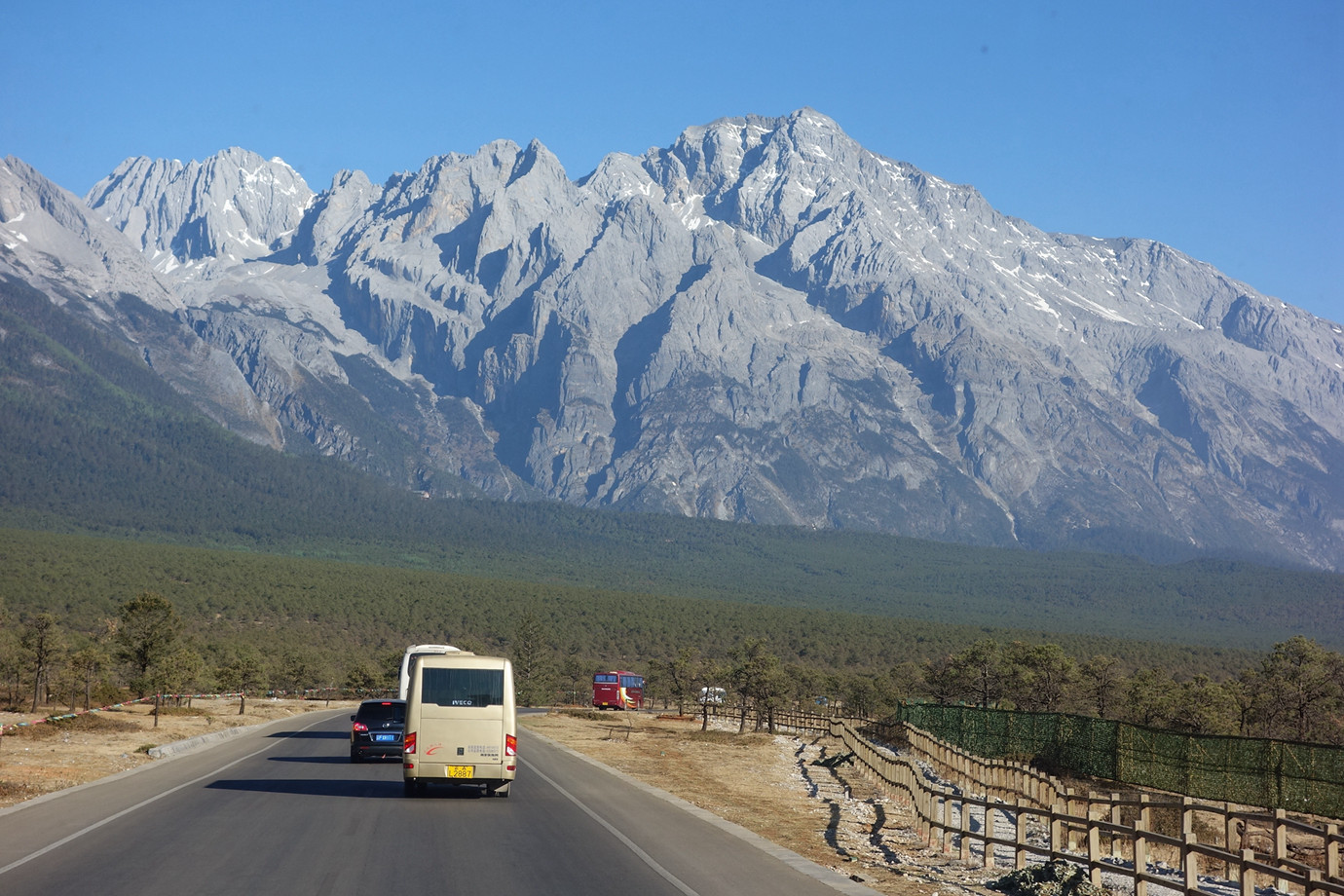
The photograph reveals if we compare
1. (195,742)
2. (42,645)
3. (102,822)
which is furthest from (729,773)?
(42,645)

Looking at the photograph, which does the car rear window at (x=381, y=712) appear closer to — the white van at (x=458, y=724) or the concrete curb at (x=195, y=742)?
the concrete curb at (x=195, y=742)

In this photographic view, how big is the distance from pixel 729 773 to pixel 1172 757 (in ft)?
45.0

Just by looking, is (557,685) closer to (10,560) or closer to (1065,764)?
(10,560)

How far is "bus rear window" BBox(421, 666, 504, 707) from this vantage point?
2445 cm

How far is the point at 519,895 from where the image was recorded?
580 inches

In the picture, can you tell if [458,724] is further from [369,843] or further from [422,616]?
[422,616]

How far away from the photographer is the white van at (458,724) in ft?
80.2

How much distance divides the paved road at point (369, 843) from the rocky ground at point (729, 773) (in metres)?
1.24

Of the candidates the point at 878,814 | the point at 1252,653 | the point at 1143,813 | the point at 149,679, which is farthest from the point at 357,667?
the point at 1252,653

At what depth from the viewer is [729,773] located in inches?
1553

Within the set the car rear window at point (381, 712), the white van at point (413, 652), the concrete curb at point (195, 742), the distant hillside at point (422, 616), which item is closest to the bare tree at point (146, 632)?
the concrete curb at point (195, 742)

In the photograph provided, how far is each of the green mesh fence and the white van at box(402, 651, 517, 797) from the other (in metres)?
16.5

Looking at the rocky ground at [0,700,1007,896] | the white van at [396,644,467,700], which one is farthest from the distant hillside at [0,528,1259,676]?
the white van at [396,644,467,700]

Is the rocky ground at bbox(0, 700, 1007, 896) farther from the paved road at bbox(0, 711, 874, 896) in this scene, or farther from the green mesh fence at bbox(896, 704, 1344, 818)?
the green mesh fence at bbox(896, 704, 1344, 818)
